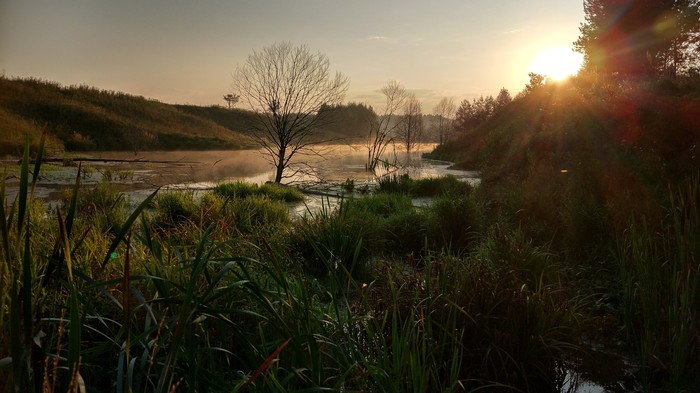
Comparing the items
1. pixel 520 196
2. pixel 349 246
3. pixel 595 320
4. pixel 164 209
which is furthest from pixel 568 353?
pixel 164 209

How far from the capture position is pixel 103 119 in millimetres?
29672

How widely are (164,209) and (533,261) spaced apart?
4619 mm

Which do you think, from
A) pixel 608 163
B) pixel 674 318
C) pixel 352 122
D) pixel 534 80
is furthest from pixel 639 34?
pixel 352 122

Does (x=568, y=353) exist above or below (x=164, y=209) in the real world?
below

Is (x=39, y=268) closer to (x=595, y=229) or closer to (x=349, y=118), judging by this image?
(x=595, y=229)

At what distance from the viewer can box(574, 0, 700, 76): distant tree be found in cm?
1728

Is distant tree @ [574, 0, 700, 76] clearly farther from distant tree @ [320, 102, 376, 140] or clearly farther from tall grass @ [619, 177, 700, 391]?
distant tree @ [320, 102, 376, 140]

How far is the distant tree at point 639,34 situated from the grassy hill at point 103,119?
16083 mm

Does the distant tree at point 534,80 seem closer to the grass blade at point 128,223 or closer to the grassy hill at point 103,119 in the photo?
the grassy hill at point 103,119

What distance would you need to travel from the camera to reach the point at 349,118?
53625 millimetres

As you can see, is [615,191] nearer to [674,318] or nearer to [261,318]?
[674,318]

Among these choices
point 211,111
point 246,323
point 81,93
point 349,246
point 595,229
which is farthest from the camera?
point 211,111

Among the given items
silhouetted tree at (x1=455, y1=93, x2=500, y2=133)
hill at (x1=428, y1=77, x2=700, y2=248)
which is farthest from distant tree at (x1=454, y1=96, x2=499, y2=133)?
hill at (x1=428, y1=77, x2=700, y2=248)

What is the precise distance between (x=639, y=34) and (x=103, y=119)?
1149 inches
